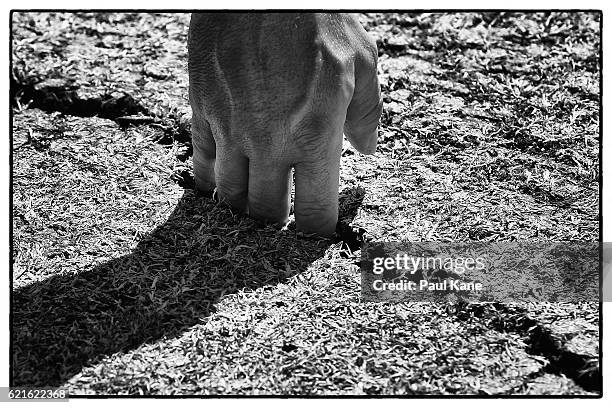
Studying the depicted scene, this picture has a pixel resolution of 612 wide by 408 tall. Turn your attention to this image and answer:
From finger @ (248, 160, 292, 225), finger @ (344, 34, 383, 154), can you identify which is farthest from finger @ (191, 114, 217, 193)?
finger @ (344, 34, 383, 154)

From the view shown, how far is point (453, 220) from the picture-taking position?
11.3 ft

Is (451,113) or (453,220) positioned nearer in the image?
(453,220)

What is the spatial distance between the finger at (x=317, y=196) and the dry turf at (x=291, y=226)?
0.06m

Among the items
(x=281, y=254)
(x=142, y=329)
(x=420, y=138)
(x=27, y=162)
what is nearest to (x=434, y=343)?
(x=281, y=254)

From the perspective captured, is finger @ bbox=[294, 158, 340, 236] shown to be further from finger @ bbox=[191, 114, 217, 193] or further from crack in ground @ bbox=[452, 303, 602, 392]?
crack in ground @ bbox=[452, 303, 602, 392]

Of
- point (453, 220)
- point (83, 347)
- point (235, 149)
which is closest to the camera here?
point (83, 347)

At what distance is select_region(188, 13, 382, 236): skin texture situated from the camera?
2.99 meters

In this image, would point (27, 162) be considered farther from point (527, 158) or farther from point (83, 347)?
point (527, 158)

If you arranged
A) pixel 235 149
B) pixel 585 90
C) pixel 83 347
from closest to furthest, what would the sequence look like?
pixel 83 347
pixel 235 149
pixel 585 90

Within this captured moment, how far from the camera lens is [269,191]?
3.22m

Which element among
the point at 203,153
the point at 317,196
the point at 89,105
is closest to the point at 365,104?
the point at 317,196

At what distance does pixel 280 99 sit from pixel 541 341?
3.54 feet

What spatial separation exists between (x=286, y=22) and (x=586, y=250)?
4.17 ft

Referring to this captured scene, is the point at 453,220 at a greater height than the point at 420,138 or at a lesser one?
lesser
